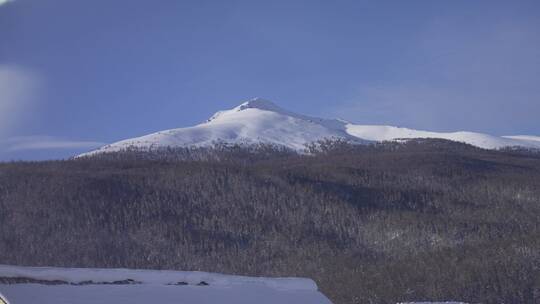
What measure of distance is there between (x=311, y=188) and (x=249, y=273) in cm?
4174

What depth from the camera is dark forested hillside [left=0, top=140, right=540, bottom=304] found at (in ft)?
282

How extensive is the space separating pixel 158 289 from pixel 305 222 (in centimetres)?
10624

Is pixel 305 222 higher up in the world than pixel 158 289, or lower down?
lower down

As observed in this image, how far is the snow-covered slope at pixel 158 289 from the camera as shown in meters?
13.1

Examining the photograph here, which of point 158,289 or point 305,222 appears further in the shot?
point 305,222

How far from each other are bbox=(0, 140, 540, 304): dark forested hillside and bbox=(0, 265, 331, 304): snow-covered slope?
5542cm

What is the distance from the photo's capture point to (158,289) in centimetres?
1406

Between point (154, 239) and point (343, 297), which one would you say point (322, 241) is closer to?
point (154, 239)

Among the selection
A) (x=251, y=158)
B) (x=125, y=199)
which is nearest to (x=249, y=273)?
(x=125, y=199)

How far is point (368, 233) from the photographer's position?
11562cm

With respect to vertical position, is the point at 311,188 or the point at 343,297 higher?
the point at 311,188

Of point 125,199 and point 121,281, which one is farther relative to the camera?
point 125,199

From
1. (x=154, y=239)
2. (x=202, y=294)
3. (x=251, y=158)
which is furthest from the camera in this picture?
(x=251, y=158)

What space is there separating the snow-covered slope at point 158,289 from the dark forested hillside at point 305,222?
55419mm
